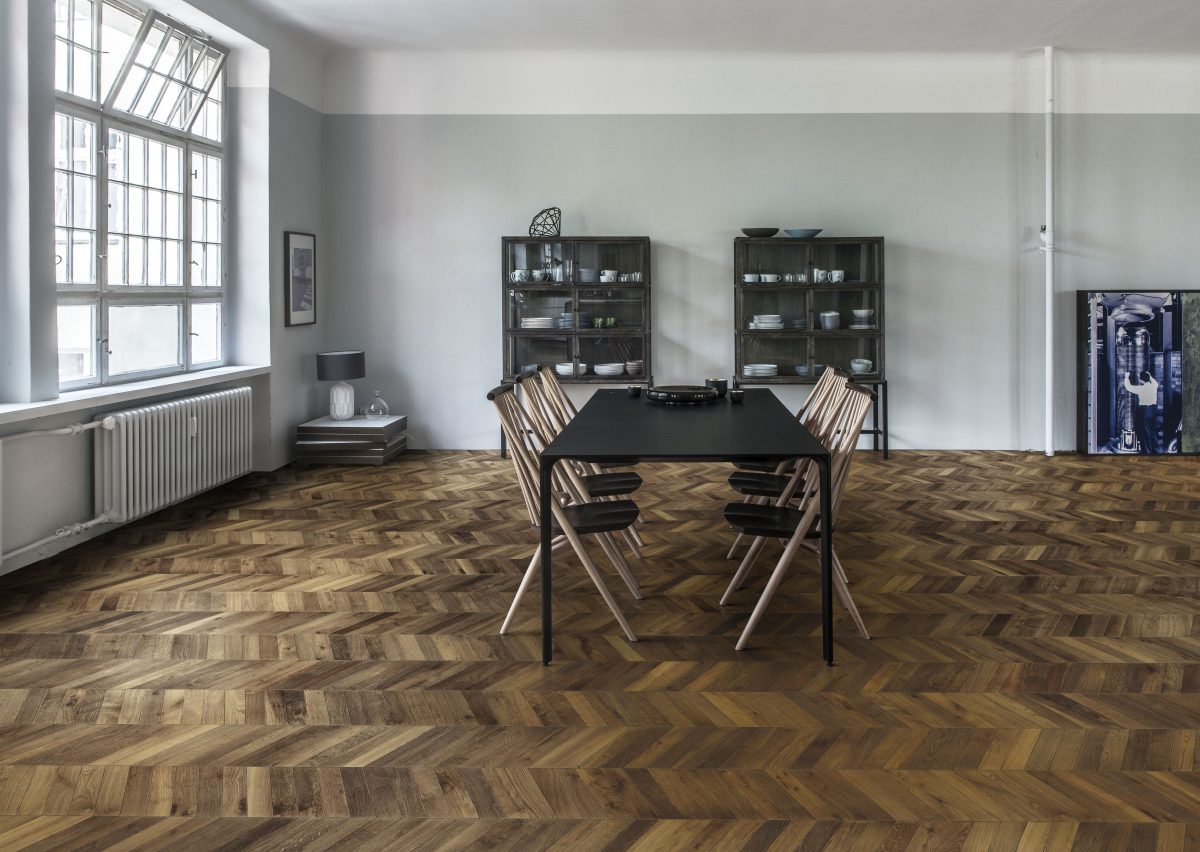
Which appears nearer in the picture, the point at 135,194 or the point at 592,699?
the point at 592,699

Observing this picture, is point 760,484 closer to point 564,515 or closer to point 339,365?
point 564,515

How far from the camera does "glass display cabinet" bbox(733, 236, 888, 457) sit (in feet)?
28.9

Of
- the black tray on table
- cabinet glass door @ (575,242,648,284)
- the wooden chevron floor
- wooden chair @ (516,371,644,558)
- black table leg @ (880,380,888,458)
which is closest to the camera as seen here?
the wooden chevron floor

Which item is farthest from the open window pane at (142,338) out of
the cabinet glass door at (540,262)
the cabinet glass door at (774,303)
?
the cabinet glass door at (774,303)

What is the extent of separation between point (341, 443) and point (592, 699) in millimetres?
5567

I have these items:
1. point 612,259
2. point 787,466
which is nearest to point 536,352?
point 612,259

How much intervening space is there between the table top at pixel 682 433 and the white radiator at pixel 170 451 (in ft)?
8.99

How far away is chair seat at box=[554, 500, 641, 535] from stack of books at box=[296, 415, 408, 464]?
14.9ft

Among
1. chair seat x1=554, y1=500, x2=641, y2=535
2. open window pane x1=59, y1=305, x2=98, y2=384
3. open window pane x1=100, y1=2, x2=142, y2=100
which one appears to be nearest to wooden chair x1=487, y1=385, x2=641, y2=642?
chair seat x1=554, y1=500, x2=641, y2=535

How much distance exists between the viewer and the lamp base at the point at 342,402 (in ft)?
29.1

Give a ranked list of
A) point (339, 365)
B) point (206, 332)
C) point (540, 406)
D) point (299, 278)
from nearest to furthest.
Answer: point (540, 406), point (206, 332), point (339, 365), point (299, 278)

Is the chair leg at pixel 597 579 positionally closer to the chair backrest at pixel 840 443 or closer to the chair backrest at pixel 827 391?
the chair backrest at pixel 840 443

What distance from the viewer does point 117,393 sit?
5.96 m

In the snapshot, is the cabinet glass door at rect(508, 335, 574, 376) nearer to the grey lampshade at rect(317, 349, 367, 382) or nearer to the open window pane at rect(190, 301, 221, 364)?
the grey lampshade at rect(317, 349, 367, 382)
